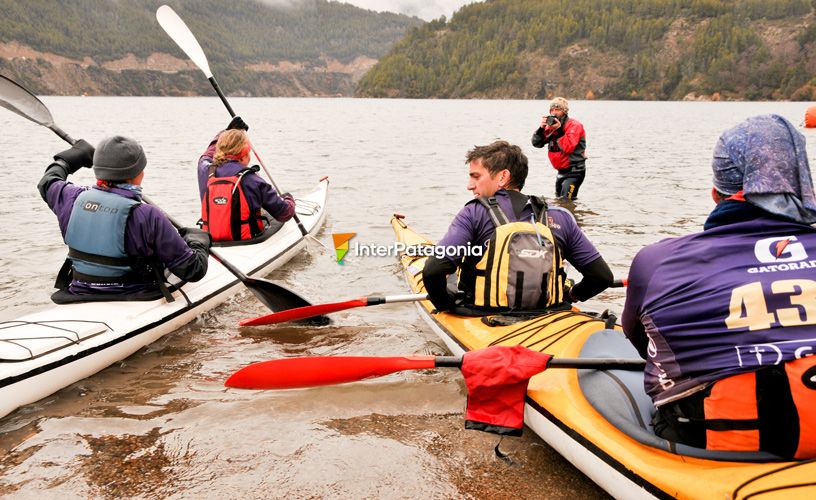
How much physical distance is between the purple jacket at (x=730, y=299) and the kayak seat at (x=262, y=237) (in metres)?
5.51

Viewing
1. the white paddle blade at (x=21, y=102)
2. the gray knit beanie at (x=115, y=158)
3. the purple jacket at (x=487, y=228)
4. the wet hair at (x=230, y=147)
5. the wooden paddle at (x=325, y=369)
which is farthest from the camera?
the wet hair at (x=230, y=147)

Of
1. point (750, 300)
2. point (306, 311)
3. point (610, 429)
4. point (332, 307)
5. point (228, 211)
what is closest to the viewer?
point (750, 300)

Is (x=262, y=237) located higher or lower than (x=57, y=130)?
lower

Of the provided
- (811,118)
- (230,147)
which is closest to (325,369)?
(811,118)

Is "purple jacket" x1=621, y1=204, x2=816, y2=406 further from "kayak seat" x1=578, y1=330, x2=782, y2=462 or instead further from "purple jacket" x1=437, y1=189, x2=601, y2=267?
"purple jacket" x1=437, y1=189, x2=601, y2=267

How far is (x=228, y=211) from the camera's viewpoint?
6.70 m

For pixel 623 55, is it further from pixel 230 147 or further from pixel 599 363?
pixel 599 363

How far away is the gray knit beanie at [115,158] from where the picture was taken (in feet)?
13.8

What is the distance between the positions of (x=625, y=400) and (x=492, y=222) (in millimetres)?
1429

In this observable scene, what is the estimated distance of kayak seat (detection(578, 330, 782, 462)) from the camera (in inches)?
93.7
